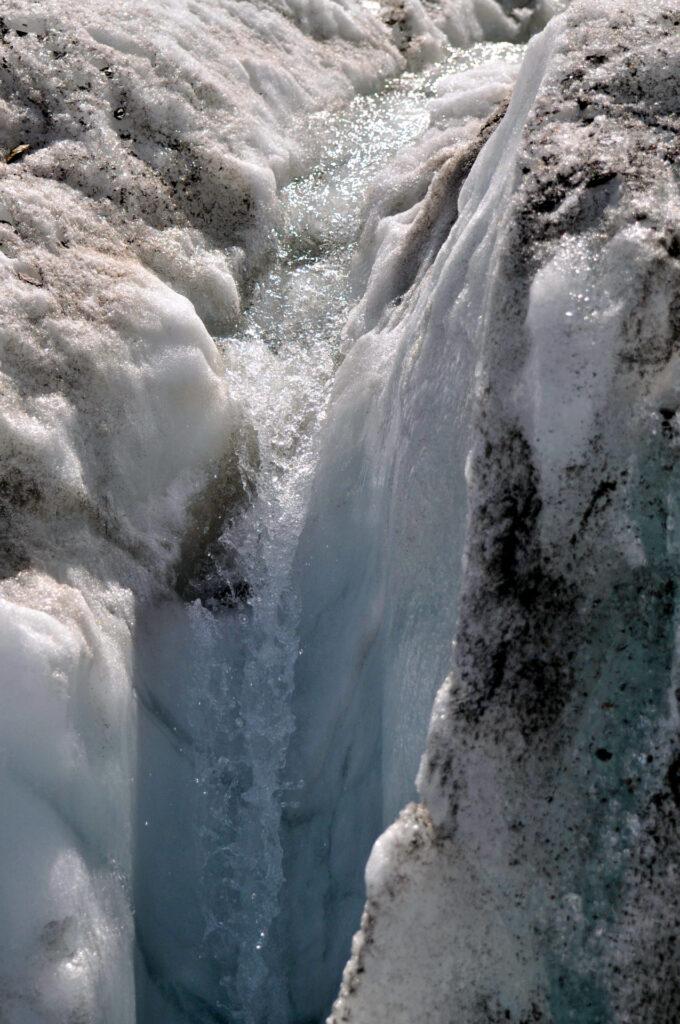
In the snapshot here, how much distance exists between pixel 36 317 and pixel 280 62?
1.66m

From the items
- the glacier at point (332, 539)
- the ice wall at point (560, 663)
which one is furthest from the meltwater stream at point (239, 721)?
the ice wall at point (560, 663)

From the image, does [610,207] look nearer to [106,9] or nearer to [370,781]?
[370,781]

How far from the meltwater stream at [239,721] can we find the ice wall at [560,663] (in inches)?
12.3

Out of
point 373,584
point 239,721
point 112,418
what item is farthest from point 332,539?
point 112,418

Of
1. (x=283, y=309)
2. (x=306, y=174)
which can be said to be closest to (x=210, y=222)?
(x=283, y=309)

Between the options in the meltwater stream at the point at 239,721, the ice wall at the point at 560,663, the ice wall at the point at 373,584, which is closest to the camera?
the ice wall at the point at 560,663

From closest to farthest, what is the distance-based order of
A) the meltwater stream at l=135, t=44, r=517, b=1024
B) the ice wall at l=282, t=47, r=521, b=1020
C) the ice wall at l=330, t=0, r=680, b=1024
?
1. the ice wall at l=330, t=0, r=680, b=1024
2. the ice wall at l=282, t=47, r=521, b=1020
3. the meltwater stream at l=135, t=44, r=517, b=1024

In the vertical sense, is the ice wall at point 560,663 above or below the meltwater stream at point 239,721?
above

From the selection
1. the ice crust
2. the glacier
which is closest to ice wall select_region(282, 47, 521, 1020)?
the glacier

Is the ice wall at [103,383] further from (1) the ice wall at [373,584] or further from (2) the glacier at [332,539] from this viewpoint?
A: (1) the ice wall at [373,584]

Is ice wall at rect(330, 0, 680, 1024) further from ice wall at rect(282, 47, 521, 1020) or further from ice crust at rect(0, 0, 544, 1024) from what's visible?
ice crust at rect(0, 0, 544, 1024)

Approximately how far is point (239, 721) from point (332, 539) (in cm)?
40

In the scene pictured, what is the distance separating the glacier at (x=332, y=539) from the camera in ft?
3.83

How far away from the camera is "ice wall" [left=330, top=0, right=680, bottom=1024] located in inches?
44.6
